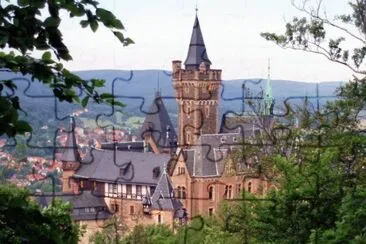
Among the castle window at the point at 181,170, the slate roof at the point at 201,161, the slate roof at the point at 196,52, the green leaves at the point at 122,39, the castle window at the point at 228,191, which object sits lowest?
the castle window at the point at 228,191

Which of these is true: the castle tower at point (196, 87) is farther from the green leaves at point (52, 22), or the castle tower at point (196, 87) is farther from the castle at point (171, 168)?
the green leaves at point (52, 22)

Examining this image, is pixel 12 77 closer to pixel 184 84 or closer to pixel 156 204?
pixel 156 204

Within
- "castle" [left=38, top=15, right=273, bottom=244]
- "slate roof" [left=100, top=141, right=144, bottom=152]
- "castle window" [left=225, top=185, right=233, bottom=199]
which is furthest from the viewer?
"slate roof" [left=100, top=141, right=144, bottom=152]

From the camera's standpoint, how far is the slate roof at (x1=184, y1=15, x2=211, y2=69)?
31.1 m

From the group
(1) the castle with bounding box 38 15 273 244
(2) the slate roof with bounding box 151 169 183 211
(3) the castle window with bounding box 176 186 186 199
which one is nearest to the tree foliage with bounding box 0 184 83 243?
(1) the castle with bounding box 38 15 273 244

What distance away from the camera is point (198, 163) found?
88.7 feet

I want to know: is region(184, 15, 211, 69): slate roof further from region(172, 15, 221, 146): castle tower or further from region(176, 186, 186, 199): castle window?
region(176, 186, 186, 199): castle window

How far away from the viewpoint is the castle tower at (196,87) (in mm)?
30312

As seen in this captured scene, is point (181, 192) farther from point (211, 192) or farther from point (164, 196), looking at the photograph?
point (211, 192)

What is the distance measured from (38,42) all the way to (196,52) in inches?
1181

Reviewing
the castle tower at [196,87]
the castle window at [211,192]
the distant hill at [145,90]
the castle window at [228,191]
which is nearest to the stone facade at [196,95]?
the castle tower at [196,87]

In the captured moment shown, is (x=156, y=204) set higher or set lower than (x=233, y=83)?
lower

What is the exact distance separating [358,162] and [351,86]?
82 centimetres

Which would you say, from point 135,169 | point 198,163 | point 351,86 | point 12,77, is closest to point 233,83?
point 351,86
